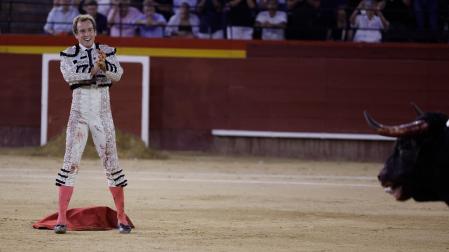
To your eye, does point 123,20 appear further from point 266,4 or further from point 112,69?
point 112,69

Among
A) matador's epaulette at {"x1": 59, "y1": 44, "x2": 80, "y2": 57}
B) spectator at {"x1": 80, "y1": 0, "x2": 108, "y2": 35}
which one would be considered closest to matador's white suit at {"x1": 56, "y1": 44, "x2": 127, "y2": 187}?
matador's epaulette at {"x1": 59, "y1": 44, "x2": 80, "y2": 57}

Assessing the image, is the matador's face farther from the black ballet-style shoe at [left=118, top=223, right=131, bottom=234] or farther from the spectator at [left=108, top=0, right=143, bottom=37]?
the spectator at [left=108, top=0, right=143, bottom=37]

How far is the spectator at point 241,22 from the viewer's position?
1509cm

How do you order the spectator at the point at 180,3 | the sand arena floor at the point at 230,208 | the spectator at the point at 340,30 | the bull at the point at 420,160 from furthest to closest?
1. the spectator at the point at 180,3
2. the spectator at the point at 340,30
3. the sand arena floor at the point at 230,208
4. the bull at the point at 420,160

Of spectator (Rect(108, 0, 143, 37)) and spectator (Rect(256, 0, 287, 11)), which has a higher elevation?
spectator (Rect(256, 0, 287, 11))

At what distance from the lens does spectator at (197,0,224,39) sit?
15.0 meters

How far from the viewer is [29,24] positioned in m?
16.0

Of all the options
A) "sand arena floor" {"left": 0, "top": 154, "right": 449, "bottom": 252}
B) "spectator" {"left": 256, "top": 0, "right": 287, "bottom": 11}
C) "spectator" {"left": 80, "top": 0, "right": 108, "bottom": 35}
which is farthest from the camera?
"spectator" {"left": 256, "top": 0, "right": 287, "bottom": 11}

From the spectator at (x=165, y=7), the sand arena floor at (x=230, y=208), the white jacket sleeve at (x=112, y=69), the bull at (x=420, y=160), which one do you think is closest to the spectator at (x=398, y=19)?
the sand arena floor at (x=230, y=208)

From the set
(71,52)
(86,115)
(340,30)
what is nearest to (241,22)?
(340,30)

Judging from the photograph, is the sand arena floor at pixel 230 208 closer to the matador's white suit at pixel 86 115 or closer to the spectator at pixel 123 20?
the matador's white suit at pixel 86 115

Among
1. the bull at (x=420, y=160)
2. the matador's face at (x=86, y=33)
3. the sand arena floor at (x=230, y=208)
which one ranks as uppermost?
the matador's face at (x=86, y=33)

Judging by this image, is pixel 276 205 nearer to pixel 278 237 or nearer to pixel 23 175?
pixel 278 237

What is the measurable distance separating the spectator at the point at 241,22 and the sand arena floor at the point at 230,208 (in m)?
1.86
